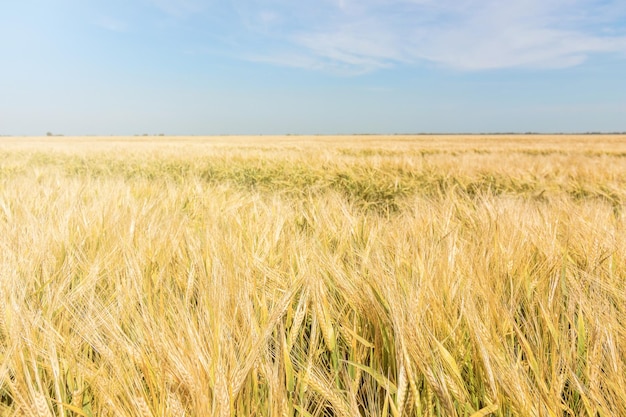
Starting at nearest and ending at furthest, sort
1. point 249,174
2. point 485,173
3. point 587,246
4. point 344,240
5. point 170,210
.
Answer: point 587,246 < point 344,240 < point 170,210 < point 485,173 < point 249,174

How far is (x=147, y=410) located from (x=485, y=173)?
13.0 ft

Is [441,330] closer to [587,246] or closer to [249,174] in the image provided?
[587,246]

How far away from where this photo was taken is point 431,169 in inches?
160

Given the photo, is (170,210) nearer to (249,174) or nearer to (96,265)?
(96,265)

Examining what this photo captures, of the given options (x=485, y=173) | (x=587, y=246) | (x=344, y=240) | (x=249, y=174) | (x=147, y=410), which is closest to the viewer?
(x=147, y=410)

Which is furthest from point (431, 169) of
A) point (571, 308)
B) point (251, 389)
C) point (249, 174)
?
point (251, 389)

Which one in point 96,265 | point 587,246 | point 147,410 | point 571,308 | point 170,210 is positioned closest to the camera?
point 147,410

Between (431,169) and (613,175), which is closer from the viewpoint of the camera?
(613,175)

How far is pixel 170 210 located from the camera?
1.96m

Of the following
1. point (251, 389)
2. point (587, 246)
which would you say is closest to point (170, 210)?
point (251, 389)

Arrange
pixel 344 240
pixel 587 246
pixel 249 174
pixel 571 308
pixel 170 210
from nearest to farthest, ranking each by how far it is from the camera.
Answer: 1. pixel 571 308
2. pixel 587 246
3. pixel 344 240
4. pixel 170 210
5. pixel 249 174

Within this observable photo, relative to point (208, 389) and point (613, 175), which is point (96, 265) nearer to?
point (208, 389)

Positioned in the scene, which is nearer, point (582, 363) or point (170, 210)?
point (582, 363)

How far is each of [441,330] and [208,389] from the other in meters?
0.41
